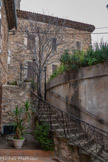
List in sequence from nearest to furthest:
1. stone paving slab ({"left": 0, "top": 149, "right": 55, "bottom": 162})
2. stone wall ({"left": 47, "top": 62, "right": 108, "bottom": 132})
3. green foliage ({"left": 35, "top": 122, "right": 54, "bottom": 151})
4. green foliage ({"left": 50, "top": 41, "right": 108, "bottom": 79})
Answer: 1. stone paving slab ({"left": 0, "top": 149, "right": 55, "bottom": 162})
2. stone wall ({"left": 47, "top": 62, "right": 108, "bottom": 132})
3. green foliage ({"left": 35, "top": 122, "right": 54, "bottom": 151})
4. green foliage ({"left": 50, "top": 41, "right": 108, "bottom": 79})

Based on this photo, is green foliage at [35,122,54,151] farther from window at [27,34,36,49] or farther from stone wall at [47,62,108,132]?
window at [27,34,36,49]

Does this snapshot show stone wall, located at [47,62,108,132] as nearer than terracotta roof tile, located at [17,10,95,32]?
Yes

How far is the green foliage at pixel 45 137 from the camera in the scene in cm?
464

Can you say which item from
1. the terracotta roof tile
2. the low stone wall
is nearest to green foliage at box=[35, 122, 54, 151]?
the low stone wall

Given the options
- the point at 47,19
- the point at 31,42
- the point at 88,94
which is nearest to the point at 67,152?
the point at 88,94

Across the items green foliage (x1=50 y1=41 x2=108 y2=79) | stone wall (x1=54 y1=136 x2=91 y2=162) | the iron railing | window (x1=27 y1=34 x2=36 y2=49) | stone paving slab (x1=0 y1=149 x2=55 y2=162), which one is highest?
window (x1=27 y1=34 x2=36 y2=49)

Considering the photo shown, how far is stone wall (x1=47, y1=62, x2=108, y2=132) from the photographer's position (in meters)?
4.46

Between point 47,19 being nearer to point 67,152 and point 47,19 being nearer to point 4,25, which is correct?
point 4,25

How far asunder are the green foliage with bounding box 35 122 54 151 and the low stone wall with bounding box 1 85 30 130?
197cm

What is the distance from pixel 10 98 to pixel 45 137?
263 centimetres

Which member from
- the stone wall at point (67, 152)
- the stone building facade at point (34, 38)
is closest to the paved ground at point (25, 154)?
the stone wall at point (67, 152)

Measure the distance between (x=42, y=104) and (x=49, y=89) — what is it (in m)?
1.89

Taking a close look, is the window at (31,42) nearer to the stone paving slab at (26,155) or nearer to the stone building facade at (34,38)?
the stone building facade at (34,38)

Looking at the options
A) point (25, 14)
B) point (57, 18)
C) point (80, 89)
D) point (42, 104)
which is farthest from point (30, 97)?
point (25, 14)
